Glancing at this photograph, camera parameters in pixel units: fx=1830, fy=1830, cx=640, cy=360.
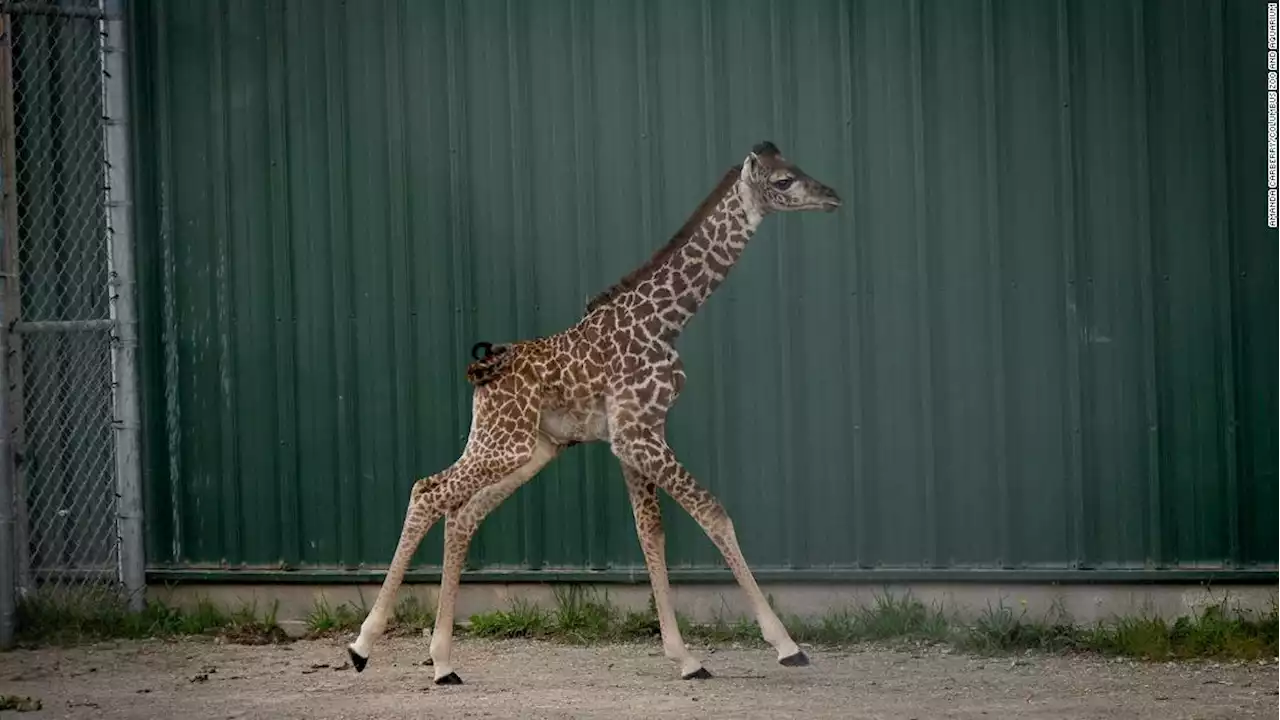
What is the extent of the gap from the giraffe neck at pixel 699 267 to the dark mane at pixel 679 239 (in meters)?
0.02

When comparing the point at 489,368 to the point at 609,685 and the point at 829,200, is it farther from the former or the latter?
the point at 829,200

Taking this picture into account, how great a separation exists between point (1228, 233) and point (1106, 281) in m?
0.58

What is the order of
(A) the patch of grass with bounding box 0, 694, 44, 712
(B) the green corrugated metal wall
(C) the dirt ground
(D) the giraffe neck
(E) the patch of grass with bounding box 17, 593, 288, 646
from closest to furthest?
(C) the dirt ground
(A) the patch of grass with bounding box 0, 694, 44, 712
(D) the giraffe neck
(B) the green corrugated metal wall
(E) the patch of grass with bounding box 17, 593, 288, 646

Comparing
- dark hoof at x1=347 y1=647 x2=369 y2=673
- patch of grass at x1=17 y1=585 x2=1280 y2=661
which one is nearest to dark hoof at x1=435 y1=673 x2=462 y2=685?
dark hoof at x1=347 y1=647 x2=369 y2=673

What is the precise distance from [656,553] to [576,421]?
0.65 m

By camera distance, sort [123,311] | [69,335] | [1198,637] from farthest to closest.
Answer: [69,335] → [123,311] → [1198,637]

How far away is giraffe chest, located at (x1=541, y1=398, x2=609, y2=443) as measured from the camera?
25.3 ft

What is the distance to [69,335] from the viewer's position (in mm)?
9188

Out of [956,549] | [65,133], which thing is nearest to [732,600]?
[956,549]

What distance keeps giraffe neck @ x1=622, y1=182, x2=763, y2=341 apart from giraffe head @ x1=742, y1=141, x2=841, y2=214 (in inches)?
2.8

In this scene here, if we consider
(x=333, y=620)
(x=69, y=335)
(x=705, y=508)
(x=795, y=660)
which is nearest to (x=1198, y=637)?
(x=795, y=660)

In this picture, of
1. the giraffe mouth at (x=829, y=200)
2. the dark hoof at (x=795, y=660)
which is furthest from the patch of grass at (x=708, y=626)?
the giraffe mouth at (x=829, y=200)

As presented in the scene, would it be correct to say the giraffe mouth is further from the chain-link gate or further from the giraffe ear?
the chain-link gate

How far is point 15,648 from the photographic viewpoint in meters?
8.63
